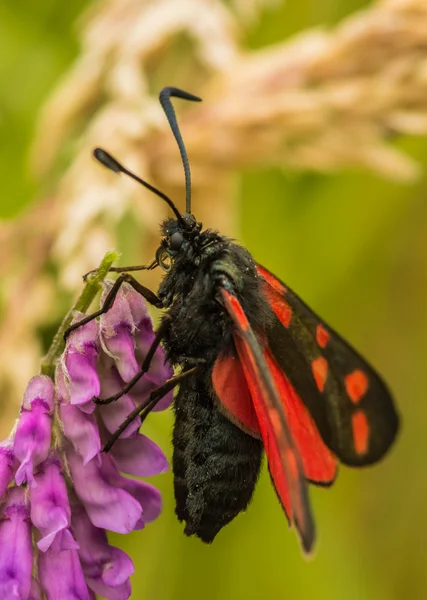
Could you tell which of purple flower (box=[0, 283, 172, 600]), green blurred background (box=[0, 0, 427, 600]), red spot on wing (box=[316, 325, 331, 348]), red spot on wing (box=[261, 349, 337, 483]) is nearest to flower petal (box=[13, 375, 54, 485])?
purple flower (box=[0, 283, 172, 600])

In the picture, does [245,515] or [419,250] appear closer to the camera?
[245,515]

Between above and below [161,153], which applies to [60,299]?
below

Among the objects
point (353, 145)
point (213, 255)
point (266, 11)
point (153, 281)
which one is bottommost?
point (213, 255)

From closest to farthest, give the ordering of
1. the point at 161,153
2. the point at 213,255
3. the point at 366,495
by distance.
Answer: the point at 213,255, the point at 161,153, the point at 366,495

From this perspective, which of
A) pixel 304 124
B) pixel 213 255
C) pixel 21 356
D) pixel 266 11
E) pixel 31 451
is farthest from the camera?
pixel 266 11

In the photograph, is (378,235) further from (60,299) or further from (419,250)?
(60,299)

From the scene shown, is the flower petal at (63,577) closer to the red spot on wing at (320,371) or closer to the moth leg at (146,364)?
the moth leg at (146,364)

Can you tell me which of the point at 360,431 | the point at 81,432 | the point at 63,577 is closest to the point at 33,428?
the point at 81,432

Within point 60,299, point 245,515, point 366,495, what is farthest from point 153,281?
point 366,495
